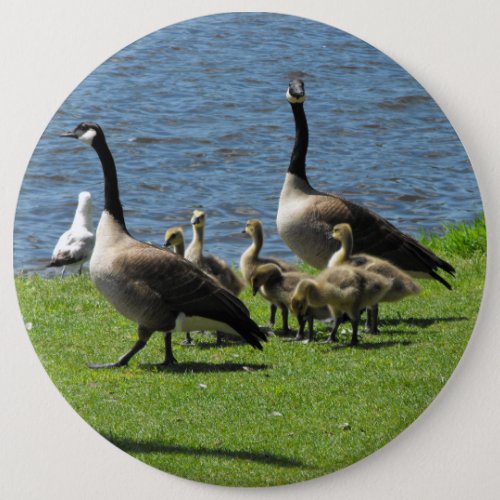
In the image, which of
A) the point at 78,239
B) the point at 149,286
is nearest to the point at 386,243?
the point at 149,286

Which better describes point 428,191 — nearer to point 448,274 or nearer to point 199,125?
point 448,274

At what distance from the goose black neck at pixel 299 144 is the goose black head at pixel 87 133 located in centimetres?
68

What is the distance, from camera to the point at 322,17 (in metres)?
3.48

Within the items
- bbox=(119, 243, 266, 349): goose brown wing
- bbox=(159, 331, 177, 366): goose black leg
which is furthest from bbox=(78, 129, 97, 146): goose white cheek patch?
bbox=(159, 331, 177, 366): goose black leg

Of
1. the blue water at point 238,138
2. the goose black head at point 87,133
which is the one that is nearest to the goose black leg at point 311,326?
the blue water at point 238,138

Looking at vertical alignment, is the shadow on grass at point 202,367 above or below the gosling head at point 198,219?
below

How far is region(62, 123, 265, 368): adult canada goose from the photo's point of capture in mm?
3398

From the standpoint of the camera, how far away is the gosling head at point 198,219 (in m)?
3.39

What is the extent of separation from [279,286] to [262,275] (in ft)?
0.23

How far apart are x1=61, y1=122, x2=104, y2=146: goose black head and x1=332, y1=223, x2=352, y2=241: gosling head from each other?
89 cm

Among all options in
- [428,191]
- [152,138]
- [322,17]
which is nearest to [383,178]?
[428,191]

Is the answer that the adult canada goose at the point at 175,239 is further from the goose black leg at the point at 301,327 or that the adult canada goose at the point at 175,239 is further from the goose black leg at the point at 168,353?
the goose black leg at the point at 301,327

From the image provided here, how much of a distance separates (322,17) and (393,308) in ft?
3.48

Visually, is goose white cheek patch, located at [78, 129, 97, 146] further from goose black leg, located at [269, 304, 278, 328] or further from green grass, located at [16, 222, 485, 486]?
goose black leg, located at [269, 304, 278, 328]
